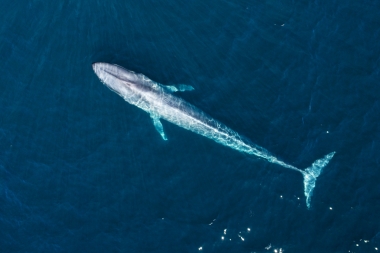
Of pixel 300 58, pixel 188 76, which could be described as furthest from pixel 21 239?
pixel 300 58

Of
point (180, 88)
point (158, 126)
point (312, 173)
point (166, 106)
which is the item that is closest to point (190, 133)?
point (158, 126)

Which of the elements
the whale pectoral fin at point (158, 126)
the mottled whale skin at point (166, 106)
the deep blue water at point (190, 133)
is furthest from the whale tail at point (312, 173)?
the whale pectoral fin at point (158, 126)

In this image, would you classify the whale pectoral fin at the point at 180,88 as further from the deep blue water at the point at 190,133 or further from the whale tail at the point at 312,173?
the whale tail at the point at 312,173

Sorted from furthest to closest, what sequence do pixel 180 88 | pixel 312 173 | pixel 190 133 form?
pixel 180 88 → pixel 190 133 → pixel 312 173

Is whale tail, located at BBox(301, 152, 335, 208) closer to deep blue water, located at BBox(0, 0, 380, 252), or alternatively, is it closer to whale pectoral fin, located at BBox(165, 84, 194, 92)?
deep blue water, located at BBox(0, 0, 380, 252)

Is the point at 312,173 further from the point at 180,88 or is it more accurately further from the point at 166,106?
the point at 166,106

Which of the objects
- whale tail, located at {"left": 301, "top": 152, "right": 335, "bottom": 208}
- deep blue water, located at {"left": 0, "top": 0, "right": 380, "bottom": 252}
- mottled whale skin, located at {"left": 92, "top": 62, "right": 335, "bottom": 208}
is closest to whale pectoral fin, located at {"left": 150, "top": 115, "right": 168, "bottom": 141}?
mottled whale skin, located at {"left": 92, "top": 62, "right": 335, "bottom": 208}
